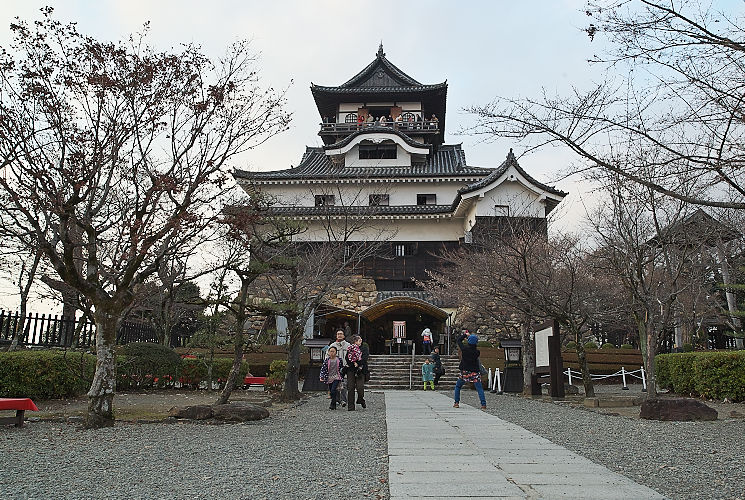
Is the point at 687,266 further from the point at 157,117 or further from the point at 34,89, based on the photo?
the point at 34,89

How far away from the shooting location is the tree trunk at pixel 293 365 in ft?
48.5

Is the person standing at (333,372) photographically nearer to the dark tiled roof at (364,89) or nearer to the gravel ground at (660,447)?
the gravel ground at (660,447)

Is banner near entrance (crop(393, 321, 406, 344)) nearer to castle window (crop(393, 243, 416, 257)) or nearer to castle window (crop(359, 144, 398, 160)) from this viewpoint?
castle window (crop(393, 243, 416, 257))

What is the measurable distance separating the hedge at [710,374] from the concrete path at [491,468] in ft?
26.5

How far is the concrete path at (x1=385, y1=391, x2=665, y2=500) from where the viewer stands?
4695 millimetres

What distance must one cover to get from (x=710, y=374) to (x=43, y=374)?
51.1ft

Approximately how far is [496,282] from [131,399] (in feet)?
33.4

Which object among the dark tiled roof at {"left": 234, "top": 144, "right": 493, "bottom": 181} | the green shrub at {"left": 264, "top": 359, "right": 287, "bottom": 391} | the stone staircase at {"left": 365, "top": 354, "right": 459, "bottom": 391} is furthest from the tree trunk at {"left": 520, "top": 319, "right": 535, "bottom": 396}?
the dark tiled roof at {"left": 234, "top": 144, "right": 493, "bottom": 181}

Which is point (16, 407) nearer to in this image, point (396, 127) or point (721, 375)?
point (721, 375)

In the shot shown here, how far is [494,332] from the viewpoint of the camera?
29.3m

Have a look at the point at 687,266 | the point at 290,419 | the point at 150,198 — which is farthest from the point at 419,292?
the point at 150,198

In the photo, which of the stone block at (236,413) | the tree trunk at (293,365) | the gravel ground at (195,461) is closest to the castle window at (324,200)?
the tree trunk at (293,365)

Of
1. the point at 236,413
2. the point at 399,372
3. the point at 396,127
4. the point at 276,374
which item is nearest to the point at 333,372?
the point at 236,413

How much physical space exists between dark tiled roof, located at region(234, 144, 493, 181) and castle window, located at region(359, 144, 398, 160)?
4.44 feet
